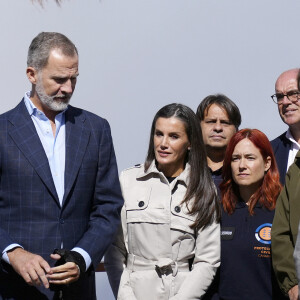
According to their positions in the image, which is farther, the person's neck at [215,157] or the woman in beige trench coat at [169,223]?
the person's neck at [215,157]

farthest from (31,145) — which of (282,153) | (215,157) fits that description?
(282,153)

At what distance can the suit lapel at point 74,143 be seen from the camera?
256cm

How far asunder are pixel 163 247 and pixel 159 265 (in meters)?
0.07

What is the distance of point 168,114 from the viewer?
3.00 meters

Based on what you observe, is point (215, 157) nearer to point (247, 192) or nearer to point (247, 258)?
point (247, 192)

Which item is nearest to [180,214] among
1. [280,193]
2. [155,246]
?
[155,246]

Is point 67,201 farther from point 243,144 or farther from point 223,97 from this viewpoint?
point 223,97

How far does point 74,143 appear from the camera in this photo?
8.57 feet

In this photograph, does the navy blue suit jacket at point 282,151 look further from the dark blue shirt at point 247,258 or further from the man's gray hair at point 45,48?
the man's gray hair at point 45,48

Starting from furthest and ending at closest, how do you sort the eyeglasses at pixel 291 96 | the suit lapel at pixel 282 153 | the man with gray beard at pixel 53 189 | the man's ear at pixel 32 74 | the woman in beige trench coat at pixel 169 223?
1. the eyeglasses at pixel 291 96
2. the suit lapel at pixel 282 153
3. the woman in beige trench coat at pixel 169 223
4. the man's ear at pixel 32 74
5. the man with gray beard at pixel 53 189

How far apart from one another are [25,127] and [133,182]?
56 cm

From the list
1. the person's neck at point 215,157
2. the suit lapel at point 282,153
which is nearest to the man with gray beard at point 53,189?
the person's neck at point 215,157

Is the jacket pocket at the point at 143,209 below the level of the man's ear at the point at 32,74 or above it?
below

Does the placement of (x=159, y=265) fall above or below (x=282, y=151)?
below
